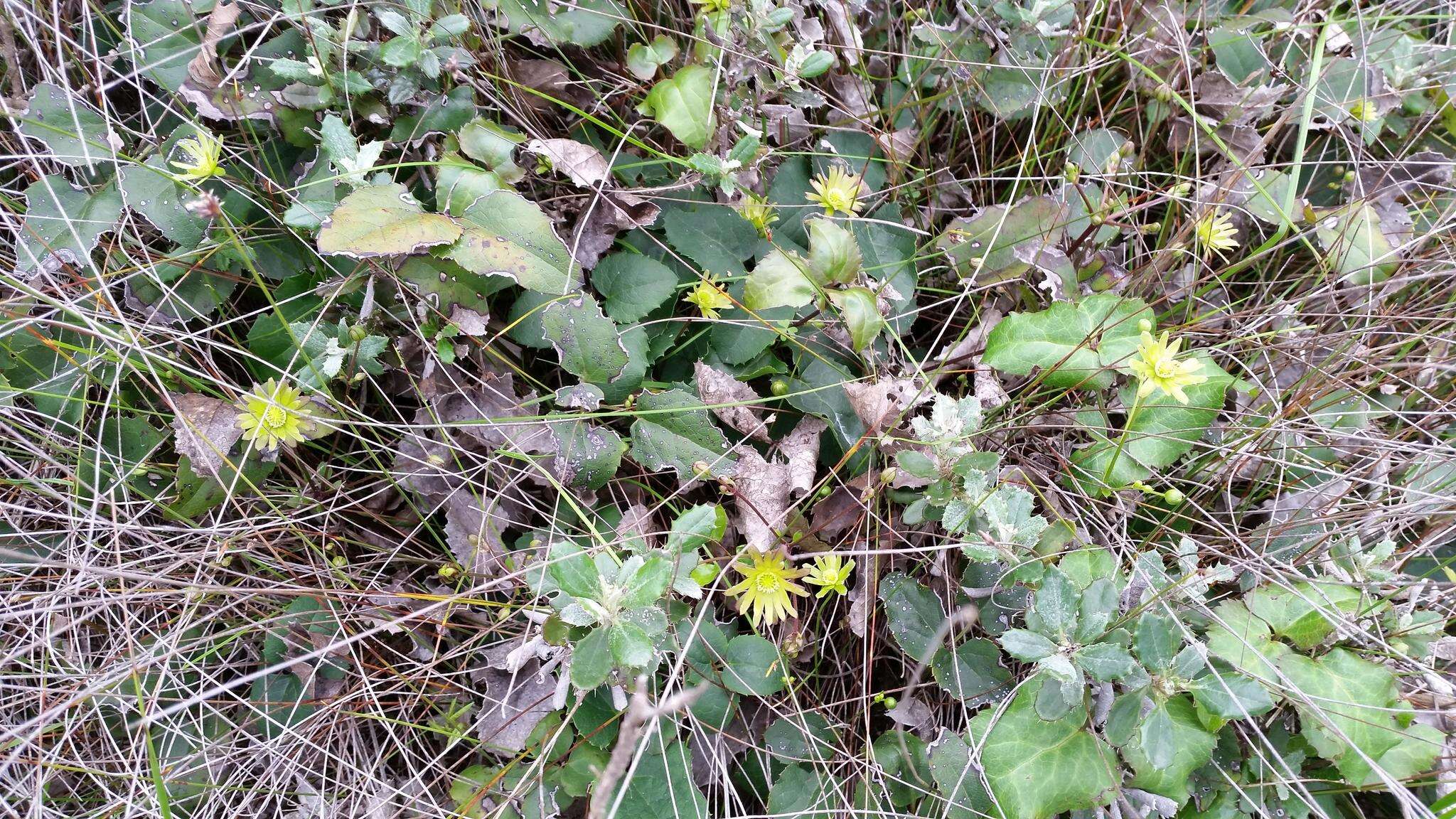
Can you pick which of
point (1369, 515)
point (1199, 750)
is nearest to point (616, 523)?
point (1199, 750)

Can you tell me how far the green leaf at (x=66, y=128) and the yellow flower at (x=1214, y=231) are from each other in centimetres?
270

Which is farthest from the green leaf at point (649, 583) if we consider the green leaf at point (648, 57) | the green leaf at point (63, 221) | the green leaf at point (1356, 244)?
the green leaf at point (1356, 244)

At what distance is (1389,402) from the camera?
7.38 feet

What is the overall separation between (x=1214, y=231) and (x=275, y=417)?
2.35m

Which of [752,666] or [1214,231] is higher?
[1214,231]

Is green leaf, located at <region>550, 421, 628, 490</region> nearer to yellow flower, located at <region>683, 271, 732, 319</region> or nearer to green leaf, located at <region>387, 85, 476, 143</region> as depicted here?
yellow flower, located at <region>683, 271, 732, 319</region>

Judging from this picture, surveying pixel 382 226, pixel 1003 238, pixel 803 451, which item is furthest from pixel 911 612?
pixel 382 226

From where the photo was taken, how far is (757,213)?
7.06 ft

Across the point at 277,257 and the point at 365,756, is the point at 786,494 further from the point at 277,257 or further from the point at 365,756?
the point at 277,257

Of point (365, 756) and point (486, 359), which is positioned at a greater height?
point (486, 359)

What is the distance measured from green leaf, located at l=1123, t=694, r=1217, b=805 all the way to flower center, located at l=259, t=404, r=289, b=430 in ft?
6.27

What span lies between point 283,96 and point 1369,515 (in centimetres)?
276

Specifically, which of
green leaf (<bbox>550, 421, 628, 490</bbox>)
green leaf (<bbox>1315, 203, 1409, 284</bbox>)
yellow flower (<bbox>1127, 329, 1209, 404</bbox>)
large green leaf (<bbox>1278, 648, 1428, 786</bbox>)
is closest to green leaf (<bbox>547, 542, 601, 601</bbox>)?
green leaf (<bbox>550, 421, 628, 490</bbox>)

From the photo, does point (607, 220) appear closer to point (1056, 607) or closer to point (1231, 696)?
point (1056, 607)
